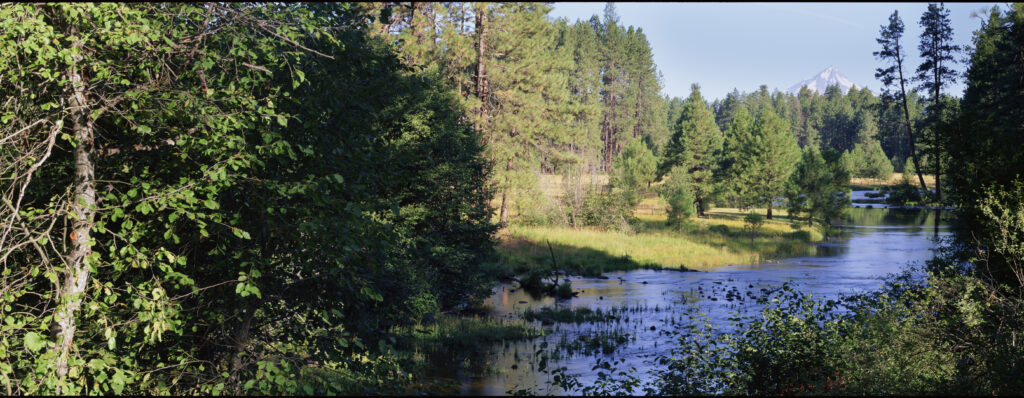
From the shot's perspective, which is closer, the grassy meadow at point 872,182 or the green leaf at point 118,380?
the green leaf at point 118,380

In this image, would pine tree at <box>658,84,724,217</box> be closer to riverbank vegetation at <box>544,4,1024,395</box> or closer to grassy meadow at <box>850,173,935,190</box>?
riverbank vegetation at <box>544,4,1024,395</box>

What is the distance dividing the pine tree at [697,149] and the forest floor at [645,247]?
33.7ft

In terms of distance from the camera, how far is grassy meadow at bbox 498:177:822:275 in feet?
106

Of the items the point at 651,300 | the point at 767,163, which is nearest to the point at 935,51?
the point at 767,163

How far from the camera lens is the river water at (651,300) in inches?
584

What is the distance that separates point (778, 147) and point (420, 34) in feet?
112

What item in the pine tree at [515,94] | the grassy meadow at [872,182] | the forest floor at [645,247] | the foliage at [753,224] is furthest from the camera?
the grassy meadow at [872,182]

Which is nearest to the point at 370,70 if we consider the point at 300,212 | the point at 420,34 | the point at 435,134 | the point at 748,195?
the point at 300,212

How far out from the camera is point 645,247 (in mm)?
36688

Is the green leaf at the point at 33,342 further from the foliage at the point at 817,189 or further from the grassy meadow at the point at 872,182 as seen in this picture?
the grassy meadow at the point at 872,182

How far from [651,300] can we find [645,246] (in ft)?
43.4

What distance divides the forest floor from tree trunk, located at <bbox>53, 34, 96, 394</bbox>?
2358 centimetres

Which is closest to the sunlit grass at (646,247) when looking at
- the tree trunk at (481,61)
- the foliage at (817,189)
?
the foliage at (817,189)

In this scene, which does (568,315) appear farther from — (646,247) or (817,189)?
(817,189)
